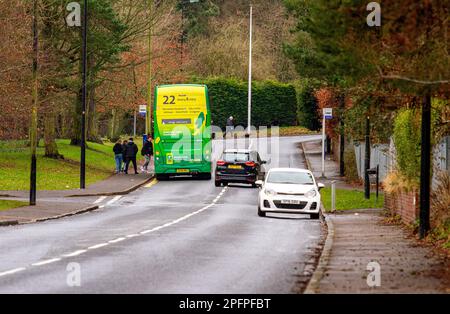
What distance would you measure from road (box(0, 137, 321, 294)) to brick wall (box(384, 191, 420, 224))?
89.5 inches

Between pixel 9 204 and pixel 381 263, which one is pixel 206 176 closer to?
pixel 9 204

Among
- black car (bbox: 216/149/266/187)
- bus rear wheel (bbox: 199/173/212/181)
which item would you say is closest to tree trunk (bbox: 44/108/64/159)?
bus rear wheel (bbox: 199/173/212/181)

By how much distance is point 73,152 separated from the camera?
61.1m

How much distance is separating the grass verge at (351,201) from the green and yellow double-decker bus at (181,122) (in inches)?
322

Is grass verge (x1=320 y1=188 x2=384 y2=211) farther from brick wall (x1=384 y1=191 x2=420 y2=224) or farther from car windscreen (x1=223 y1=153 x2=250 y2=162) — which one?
car windscreen (x1=223 y1=153 x2=250 y2=162)

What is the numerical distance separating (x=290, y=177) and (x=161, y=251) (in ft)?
44.0

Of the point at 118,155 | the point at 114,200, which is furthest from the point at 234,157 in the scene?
the point at 118,155

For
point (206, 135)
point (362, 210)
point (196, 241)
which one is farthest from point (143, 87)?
point (196, 241)

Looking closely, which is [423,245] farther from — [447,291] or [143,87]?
[143,87]

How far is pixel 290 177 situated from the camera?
3291 cm

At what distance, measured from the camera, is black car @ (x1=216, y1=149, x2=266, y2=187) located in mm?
47500

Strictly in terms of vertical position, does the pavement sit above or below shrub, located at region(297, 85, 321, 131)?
below

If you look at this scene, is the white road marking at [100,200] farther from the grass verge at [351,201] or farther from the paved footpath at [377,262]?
the paved footpath at [377,262]

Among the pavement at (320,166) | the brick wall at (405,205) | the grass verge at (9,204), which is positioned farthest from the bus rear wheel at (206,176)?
the brick wall at (405,205)
